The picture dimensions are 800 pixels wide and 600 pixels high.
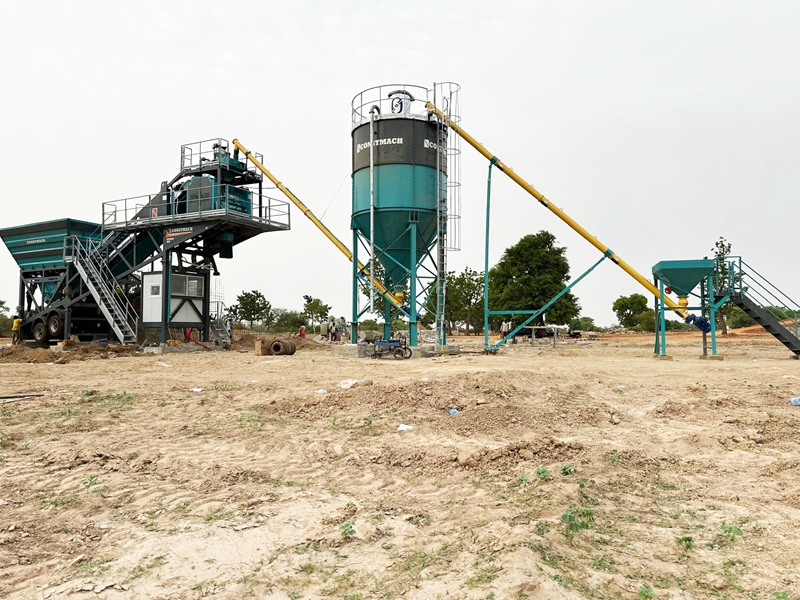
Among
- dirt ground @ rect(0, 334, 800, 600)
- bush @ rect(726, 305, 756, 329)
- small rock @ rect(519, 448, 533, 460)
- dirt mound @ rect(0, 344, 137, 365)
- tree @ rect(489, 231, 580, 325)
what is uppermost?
tree @ rect(489, 231, 580, 325)

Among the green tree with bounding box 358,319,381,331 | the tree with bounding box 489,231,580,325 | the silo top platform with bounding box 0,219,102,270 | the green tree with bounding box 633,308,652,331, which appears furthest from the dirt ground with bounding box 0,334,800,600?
the green tree with bounding box 633,308,652,331

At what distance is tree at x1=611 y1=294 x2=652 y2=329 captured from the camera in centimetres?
7050

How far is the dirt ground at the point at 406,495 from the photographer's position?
372 cm

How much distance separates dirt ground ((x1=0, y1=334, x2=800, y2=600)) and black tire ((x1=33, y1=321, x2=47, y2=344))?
1909cm

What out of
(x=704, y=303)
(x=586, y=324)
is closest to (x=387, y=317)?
(x=704, y=303)

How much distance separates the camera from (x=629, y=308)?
235 feet

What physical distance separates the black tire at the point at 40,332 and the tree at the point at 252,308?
27796 mm

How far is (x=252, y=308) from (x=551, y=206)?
39.3 meters

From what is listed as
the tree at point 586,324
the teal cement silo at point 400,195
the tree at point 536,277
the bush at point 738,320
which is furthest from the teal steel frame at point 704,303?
the tree at point 586,324

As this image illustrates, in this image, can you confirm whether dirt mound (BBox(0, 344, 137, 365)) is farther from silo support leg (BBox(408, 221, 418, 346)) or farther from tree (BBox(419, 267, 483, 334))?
tree (BBox(419, 267, 483, 334))

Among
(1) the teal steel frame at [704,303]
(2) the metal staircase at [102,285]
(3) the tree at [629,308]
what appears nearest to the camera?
(1) the teal steel frame at [704,303]

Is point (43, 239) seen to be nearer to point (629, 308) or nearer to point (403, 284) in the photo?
point (403, 284)

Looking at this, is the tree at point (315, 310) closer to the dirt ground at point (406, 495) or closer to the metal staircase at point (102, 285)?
the metal staircase at point (102, 285)

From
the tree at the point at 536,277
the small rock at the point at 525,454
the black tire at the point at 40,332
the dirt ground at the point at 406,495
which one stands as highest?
the tree at the point at 536,277
